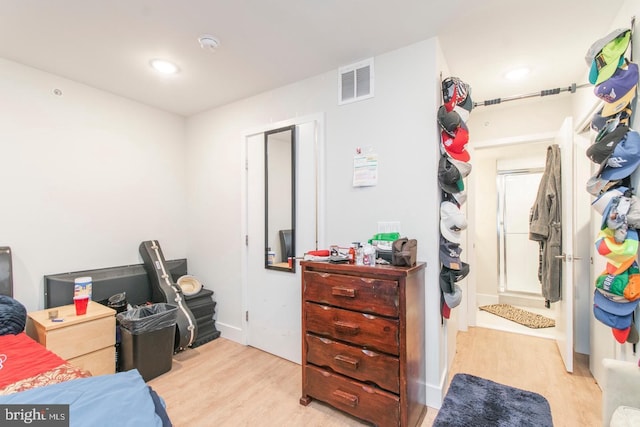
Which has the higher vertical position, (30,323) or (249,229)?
(249,229)

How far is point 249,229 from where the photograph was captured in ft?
10.00

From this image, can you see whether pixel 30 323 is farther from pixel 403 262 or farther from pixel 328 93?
pixel 328 93

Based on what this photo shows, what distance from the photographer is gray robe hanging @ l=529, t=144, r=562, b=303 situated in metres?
2.77

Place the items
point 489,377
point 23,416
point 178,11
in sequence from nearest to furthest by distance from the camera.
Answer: point 23,416
point 178,11
point 489,377

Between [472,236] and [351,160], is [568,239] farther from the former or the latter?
[351,160]

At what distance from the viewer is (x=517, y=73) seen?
8.17ft

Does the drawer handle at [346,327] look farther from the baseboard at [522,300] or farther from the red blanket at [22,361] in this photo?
the baseboard at [522,300]

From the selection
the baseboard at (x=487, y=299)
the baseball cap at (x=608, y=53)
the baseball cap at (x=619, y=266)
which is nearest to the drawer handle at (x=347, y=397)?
the baseball cap at (x=619, y=266)

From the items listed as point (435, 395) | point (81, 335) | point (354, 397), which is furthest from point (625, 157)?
point (81, 335)

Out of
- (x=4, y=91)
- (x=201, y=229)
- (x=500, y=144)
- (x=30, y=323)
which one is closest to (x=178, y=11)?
(x=4, y=91)

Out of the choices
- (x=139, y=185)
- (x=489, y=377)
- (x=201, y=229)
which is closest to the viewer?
(x=489, y=377)

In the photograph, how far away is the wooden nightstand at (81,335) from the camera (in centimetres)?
201

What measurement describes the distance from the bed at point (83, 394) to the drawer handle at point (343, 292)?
106 cm

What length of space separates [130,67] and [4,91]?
38.7 inches
